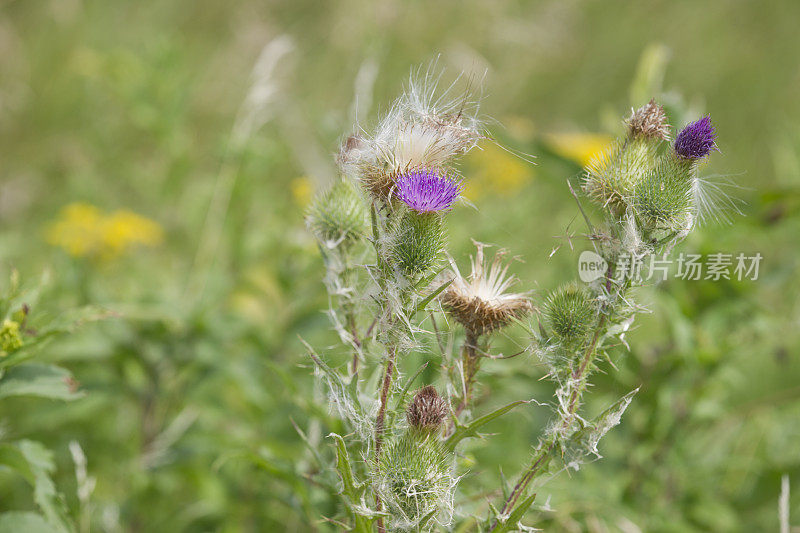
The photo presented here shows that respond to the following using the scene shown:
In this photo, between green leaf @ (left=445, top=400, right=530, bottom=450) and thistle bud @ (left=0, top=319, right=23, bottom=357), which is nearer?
green leaf @ (left=445, top=400, right=530, bottom=450)

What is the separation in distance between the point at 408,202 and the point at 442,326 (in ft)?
1.85

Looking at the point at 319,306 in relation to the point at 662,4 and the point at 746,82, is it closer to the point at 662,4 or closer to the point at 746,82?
the point at 746,82

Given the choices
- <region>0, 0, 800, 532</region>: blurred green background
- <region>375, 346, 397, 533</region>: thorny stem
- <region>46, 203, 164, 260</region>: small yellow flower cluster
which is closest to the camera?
<region>375, 346, 397, 533</region>: thorny stem

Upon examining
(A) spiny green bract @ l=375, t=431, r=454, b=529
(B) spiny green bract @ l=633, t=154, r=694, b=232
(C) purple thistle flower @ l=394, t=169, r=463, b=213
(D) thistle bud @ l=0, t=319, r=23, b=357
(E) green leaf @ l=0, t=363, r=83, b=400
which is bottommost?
(E) green leaf @ l=0, t=363, r=83, b=400

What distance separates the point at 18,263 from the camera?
14.4ft

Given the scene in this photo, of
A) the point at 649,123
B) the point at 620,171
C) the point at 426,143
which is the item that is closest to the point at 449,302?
the point at 426,143

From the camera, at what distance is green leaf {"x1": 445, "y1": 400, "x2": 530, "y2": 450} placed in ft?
4.49

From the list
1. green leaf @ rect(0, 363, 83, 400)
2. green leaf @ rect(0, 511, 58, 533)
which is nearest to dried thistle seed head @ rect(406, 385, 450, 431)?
green leaf @ rect(0, 363, 83, 400)

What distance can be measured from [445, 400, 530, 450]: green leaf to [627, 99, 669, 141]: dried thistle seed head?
0.68 meters

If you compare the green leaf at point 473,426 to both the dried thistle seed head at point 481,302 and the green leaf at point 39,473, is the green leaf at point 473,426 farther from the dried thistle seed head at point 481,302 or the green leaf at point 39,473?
the green leaf at point 39,473

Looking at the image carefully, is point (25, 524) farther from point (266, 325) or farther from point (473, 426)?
point (266, 325)

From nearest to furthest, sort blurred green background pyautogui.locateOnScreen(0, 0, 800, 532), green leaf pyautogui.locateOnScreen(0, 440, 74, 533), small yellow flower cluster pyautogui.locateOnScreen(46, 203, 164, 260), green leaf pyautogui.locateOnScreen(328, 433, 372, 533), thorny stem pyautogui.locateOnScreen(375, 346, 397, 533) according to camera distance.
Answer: green leaf pyautogui.locateOnScreen(328, 433, 372, 533) → thorny stem pyautogui.locateOnScreen(375, 346, 397, 533) → green leaf pyautogui.locateOnScreen(0, 440, 74, 533) → blurred green background pyautogui.locateOnScreen(0, 0, 800, 532) → small yellow flower cluster pyautogui.locateOnScreen(46, 203, 164, 260)

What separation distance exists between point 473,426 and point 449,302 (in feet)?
0.95

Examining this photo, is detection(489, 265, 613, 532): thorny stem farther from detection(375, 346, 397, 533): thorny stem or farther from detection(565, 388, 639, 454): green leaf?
detection(375, 346, 397, 533): thorny stem
